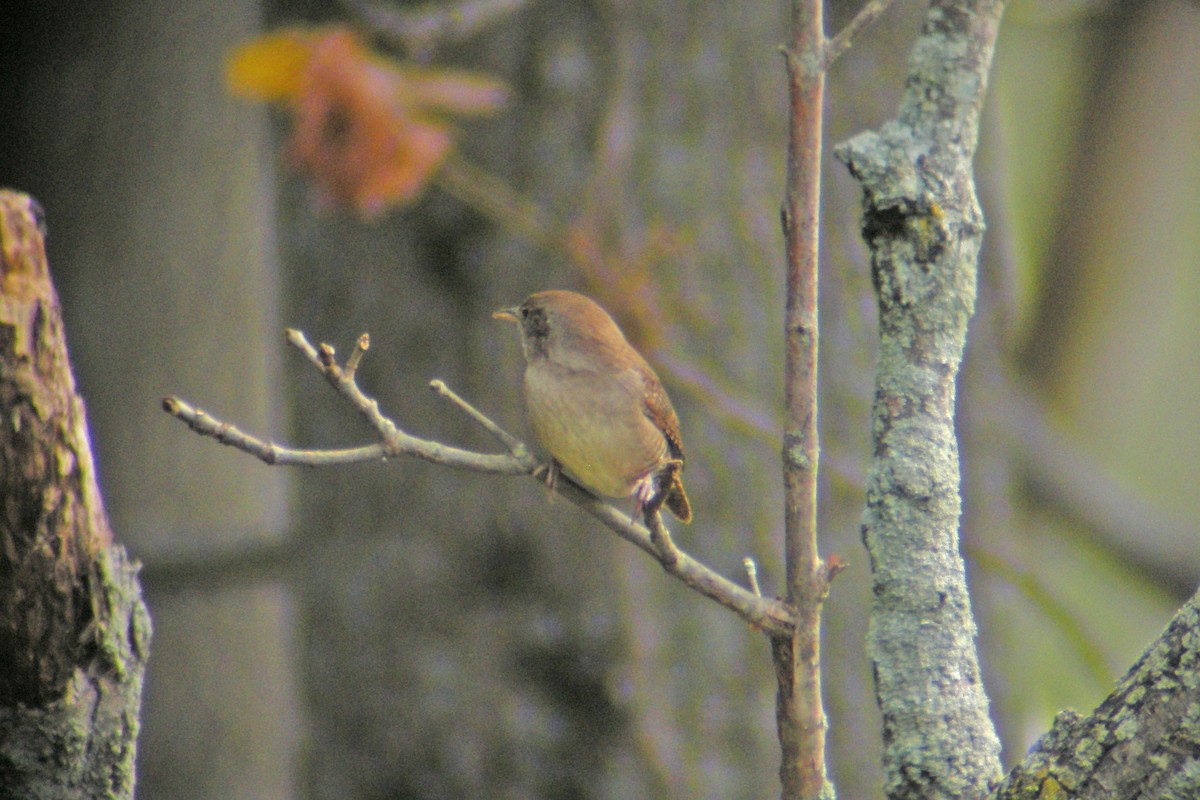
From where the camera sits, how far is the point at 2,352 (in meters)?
1.14

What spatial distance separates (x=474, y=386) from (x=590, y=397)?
1535 millimetres

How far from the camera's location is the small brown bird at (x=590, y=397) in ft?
5.43

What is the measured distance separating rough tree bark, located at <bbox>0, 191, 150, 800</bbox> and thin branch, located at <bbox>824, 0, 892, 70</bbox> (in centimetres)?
80

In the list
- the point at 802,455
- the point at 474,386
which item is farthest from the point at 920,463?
the point at 474,386

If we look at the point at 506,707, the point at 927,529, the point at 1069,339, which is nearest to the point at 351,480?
the point at 506,707

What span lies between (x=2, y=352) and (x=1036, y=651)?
549 centimetres

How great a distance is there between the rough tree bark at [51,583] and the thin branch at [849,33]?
796 millimetres

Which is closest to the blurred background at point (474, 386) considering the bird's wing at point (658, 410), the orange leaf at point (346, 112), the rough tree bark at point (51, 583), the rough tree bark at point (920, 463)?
the orange leaf at point (346, 112)

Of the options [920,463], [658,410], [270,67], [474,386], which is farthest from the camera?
[474,386]

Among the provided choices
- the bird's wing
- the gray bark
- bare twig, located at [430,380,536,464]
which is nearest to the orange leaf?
the bird's wing

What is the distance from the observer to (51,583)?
3.89 feet

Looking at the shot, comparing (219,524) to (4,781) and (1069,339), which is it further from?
(1069,339)

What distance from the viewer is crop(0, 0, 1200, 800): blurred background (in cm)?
300

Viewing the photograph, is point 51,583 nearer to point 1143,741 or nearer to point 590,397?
point 590,397
